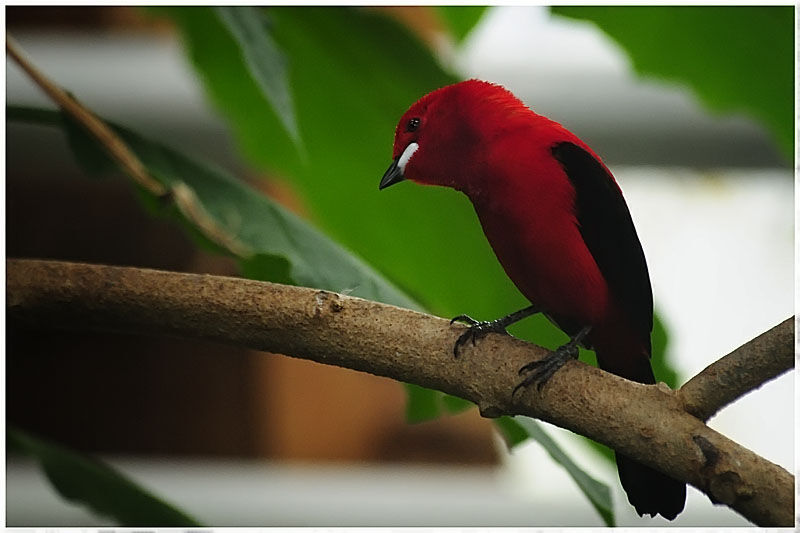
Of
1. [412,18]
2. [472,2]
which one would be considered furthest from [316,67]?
[412,18]

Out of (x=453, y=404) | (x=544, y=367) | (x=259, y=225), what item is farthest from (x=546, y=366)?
(x=259, y=225)

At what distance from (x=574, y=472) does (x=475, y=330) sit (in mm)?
140

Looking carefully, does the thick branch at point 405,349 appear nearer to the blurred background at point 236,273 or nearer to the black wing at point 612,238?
the black wing at point 612,238

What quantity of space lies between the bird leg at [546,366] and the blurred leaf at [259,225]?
105mm

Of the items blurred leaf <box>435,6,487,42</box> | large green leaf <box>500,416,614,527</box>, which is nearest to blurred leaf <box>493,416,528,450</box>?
large green leaf <box>500,416,614,527</box>

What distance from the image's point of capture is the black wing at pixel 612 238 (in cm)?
44

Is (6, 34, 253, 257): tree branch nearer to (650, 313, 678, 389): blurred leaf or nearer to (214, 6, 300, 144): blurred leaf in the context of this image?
(214, 6, 300, 144): blurred leaf

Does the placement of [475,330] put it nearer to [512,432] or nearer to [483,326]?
Result: [483,326]

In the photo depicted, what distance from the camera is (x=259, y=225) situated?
59 cm

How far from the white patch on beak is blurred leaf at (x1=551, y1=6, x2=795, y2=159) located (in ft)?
0.73

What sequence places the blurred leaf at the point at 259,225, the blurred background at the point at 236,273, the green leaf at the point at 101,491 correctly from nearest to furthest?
1. the blurred leaf at the point at 259,225
2. the green leaf at the point at 101,491
3. the blurred background at the point at 236,273

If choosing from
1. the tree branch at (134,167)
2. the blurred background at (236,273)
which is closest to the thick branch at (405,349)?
the tree branch at (134,167)

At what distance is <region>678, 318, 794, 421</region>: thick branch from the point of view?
38 centimetres

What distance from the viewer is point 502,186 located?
0.45 m
